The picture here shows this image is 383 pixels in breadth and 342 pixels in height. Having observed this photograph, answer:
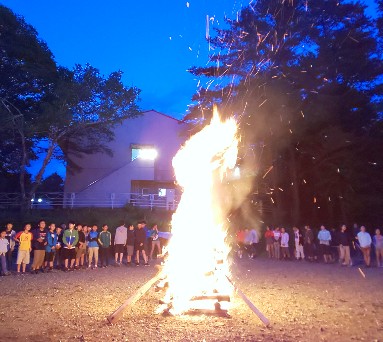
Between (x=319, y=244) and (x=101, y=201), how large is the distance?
52.7 ft

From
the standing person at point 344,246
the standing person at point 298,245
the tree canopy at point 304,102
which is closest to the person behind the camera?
the standing person at point 344,246

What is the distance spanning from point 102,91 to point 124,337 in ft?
69.3

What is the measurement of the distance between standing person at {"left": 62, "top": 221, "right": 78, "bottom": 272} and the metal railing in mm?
11110

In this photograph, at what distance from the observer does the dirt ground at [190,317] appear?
20.9 feet

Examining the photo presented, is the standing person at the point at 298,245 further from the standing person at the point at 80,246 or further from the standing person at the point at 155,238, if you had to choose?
the standing person at the point at 80,246

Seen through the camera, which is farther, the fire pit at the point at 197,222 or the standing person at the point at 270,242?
the standing person at the point at 270,242

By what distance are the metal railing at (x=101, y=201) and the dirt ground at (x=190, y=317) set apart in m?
13.5

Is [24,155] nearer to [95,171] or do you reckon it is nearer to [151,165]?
[95,171]

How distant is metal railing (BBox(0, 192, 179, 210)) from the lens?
26.2 meters

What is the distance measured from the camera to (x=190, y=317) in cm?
751

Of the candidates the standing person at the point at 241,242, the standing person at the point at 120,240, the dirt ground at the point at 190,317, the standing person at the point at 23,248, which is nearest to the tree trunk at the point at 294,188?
the standing person at the point at 241,242

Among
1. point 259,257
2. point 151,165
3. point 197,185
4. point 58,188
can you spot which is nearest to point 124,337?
point 197,185

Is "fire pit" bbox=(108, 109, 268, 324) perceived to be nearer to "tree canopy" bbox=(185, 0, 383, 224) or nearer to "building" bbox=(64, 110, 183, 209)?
"tree canopy" bbox=(185, 0, 383, 224)

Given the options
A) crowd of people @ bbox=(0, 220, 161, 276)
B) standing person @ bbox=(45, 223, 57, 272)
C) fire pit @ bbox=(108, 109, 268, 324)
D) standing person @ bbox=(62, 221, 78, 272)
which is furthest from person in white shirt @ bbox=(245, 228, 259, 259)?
standing person @ bbox=(45, 223, 57, 272)
